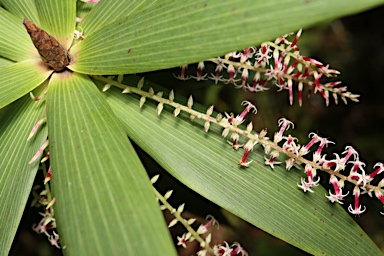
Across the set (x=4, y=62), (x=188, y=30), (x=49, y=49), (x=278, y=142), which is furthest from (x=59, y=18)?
→ (x=278, y=142)

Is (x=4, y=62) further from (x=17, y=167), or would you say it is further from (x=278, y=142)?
(x=278, y=142)

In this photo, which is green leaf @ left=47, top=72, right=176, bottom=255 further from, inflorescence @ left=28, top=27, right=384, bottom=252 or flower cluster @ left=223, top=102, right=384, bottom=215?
flower cluster @ left=223, top=102, right=384, bottom=215

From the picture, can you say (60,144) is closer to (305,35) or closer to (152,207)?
(152,207)

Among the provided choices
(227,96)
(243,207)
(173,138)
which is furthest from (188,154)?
(227,96)

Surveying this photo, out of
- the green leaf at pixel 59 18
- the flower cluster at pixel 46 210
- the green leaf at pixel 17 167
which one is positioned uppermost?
the green leaf at pixel 59 18

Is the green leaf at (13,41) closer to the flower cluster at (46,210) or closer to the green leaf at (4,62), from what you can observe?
the green leaf at (4,62)

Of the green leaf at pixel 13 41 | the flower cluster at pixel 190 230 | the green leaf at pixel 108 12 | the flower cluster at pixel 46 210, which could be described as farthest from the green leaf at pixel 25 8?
the flower cluster at pixel 190 230
